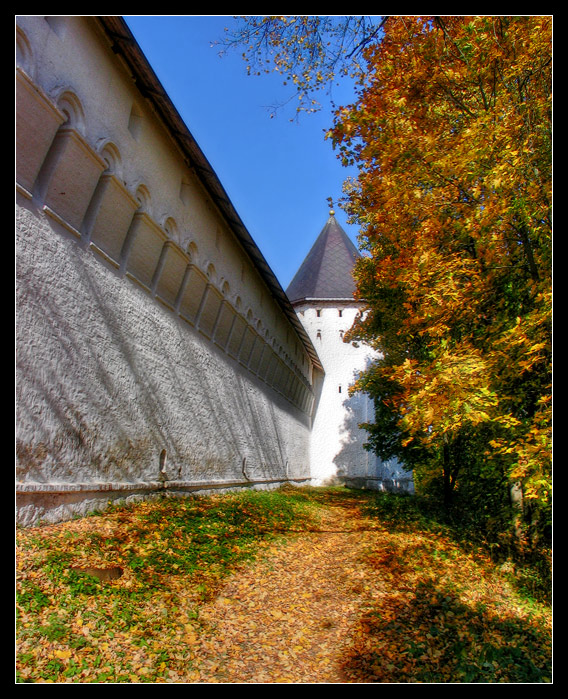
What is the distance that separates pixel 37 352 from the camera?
4.86 m

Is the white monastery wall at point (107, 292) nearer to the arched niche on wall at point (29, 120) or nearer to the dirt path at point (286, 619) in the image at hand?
the arched niche on wall at point (29, 120)

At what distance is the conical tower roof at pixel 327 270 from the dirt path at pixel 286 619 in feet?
56.4

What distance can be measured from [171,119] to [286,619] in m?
6.99

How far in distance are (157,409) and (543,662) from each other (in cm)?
570

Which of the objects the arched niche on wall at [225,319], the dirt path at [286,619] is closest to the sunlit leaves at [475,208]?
the dirt path at [286,619]

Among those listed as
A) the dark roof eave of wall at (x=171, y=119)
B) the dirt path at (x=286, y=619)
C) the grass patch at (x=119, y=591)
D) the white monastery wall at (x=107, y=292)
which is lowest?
the dirt path at (x=286, y=619)

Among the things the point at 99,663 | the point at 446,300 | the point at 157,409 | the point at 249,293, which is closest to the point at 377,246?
the point at 249,293

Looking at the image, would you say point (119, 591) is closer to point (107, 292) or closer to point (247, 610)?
point (247, 610)

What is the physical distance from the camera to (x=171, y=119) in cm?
733

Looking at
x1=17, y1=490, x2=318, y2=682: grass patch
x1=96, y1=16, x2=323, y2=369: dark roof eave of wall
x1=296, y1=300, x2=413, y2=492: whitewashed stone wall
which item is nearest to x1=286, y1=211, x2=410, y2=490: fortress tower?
x1=296, y1=300, x2=413, y2=492: whitewashed stone wall

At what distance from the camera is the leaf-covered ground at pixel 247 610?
3.53 meters

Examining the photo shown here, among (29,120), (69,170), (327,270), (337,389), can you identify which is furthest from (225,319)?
(327,270)

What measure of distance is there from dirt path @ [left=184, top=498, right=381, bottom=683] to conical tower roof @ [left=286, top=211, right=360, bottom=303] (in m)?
17.2
